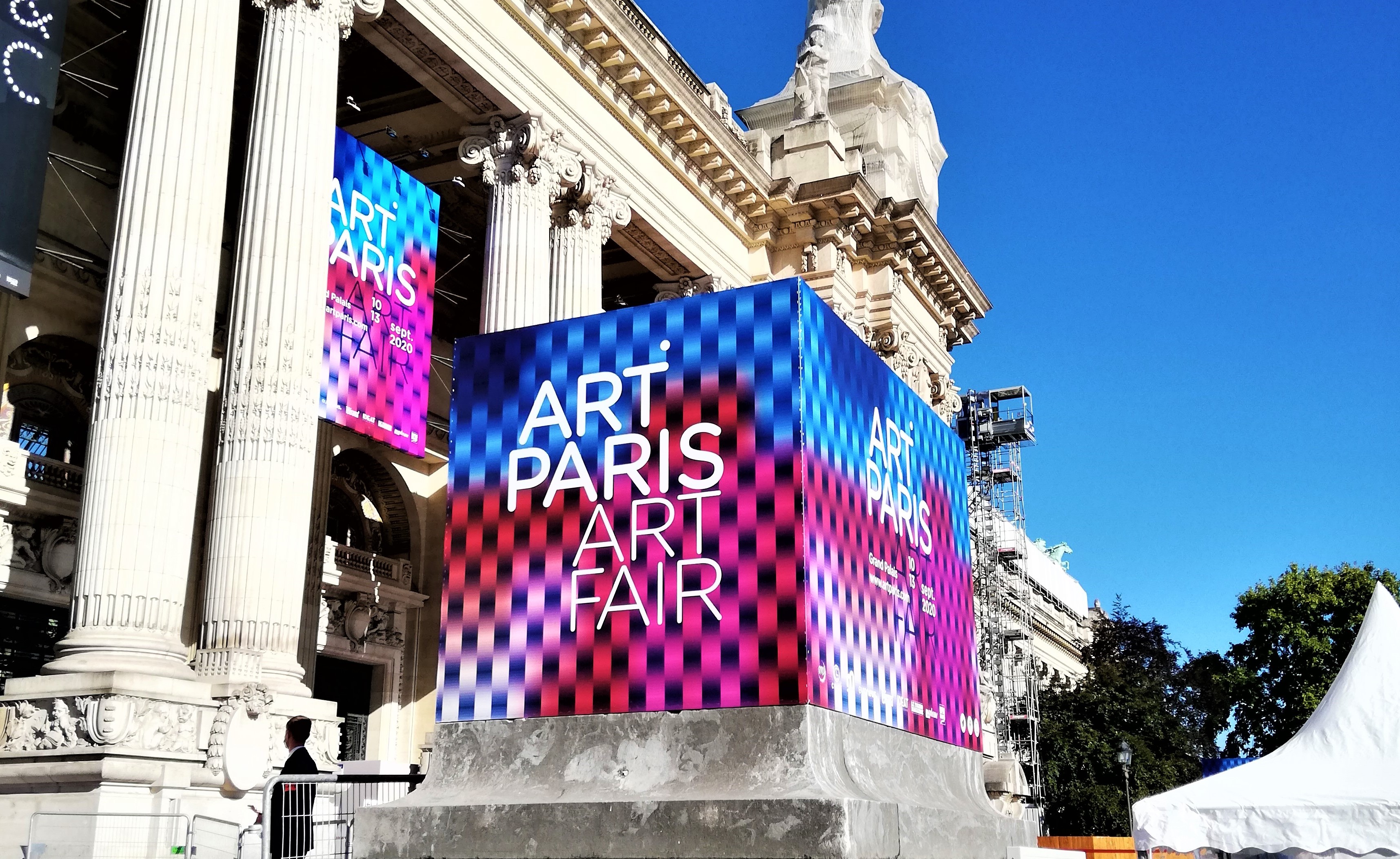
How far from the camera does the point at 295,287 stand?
15.3 m

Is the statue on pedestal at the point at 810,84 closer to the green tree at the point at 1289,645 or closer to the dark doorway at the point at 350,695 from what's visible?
the dark doorway at the point at 350,695

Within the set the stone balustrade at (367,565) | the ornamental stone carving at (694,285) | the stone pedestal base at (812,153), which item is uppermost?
the stone pedestal base at (812,153)

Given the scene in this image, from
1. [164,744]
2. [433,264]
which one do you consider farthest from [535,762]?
[433,264]

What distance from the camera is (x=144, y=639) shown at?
12.5 meters

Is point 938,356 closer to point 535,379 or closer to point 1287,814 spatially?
point 1287,814

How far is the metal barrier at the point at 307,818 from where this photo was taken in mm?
8422

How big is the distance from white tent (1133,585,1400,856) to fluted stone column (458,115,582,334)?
12.4 metres

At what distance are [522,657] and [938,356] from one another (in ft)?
104

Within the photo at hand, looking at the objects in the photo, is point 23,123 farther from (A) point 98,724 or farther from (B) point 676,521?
(B) point 676,521

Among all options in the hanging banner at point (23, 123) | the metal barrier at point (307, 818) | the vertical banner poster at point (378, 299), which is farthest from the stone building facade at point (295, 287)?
the metal barrier at point (307, 818)

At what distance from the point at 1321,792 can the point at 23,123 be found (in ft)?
52.2

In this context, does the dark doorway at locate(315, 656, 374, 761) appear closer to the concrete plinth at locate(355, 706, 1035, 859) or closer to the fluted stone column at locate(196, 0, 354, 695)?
the fluted stone column at locate(196, 0, 354, 695)

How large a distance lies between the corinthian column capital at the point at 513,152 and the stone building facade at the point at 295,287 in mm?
62

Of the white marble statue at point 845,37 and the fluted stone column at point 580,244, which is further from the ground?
the white marble statue at point 845,37
